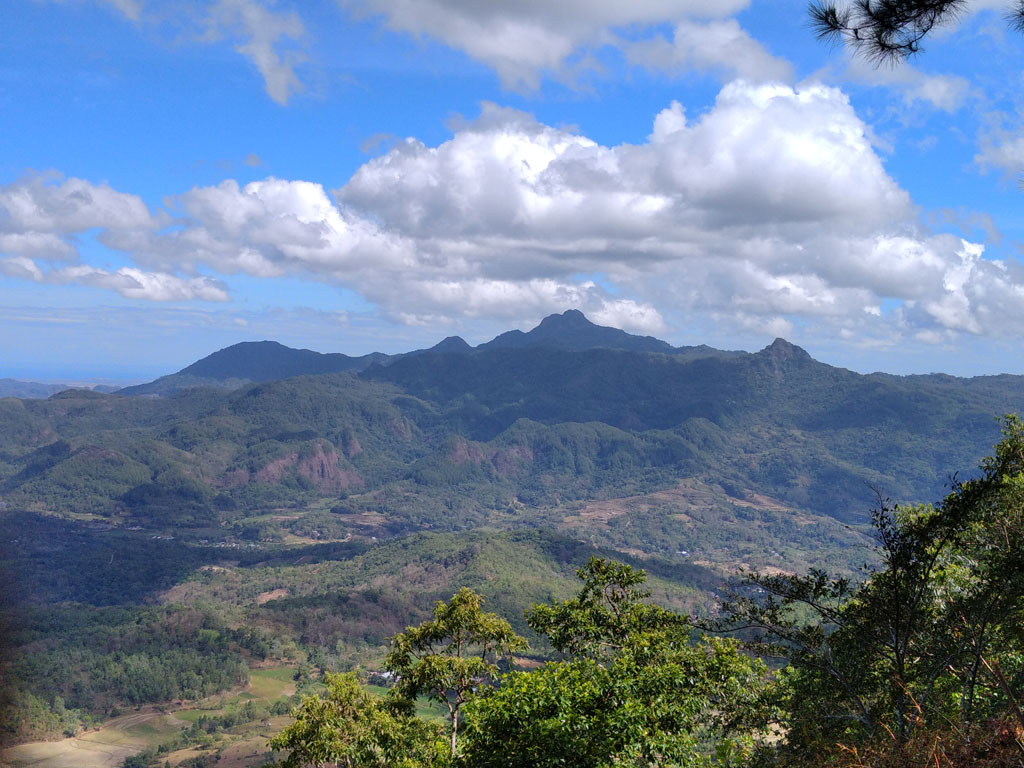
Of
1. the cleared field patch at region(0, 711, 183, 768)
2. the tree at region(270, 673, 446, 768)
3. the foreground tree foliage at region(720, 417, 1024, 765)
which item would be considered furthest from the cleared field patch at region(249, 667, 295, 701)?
the foreground tree foliage at region(720, 417, 1024, 765)

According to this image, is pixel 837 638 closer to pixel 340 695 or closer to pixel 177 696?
pixel 340 695

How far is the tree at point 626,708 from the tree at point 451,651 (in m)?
3.05

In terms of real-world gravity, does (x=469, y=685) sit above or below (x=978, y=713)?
below

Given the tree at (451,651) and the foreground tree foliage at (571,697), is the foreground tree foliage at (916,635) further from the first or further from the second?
the tree at (451,651)

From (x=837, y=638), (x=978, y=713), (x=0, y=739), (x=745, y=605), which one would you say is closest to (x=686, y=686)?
(x=745, y=605)

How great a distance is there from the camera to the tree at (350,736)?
17.5 metres

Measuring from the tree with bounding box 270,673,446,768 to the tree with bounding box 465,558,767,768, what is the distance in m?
5.07

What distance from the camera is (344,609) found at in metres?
160

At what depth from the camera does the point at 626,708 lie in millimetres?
11672

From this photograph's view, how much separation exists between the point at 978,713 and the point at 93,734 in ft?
419

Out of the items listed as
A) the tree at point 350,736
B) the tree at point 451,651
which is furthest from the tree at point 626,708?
the tree at point 350,736

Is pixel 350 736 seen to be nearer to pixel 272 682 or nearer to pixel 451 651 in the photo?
pixel 451 651

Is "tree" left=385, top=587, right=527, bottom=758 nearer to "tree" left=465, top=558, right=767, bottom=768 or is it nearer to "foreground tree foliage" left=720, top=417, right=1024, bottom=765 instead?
"tree" left=465, top=558, right=767, bottom=768

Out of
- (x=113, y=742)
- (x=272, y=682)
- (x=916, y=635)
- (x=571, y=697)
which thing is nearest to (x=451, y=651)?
(x=571, y=697)
